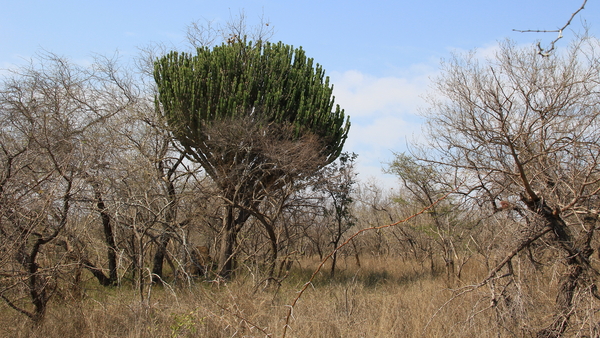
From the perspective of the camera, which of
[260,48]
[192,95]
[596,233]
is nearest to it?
[596,233]

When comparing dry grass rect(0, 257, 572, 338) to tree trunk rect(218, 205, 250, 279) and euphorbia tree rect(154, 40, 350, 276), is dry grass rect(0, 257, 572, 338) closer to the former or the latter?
tree trunk rect(218, 205, 250, 279)

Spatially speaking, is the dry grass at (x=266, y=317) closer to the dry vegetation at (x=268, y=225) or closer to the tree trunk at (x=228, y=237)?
the dry vegetation at (x=268, y=225)

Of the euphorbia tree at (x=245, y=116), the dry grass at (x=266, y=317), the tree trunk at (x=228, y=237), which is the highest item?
the euphorbia tree at (x=245, y=116)

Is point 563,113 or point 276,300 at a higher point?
point 563,113

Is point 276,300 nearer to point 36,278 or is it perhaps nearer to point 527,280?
point 36,278

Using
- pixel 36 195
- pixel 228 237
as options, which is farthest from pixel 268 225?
pixel 36 195

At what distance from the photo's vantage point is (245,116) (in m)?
10.9

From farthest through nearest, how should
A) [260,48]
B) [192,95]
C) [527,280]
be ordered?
[260,48]
[192,95]
[527,280]

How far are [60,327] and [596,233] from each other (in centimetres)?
649

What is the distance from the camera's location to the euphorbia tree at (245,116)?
10727mm

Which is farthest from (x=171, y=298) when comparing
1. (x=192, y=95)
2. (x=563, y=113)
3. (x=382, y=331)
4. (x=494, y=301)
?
(x=563, y=113)

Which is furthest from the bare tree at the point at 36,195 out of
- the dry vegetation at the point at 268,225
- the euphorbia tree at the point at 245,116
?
the euphorbia tree at the point at 245,116

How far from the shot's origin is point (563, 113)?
597 centimetres

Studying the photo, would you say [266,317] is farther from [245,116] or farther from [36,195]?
[245,116]
